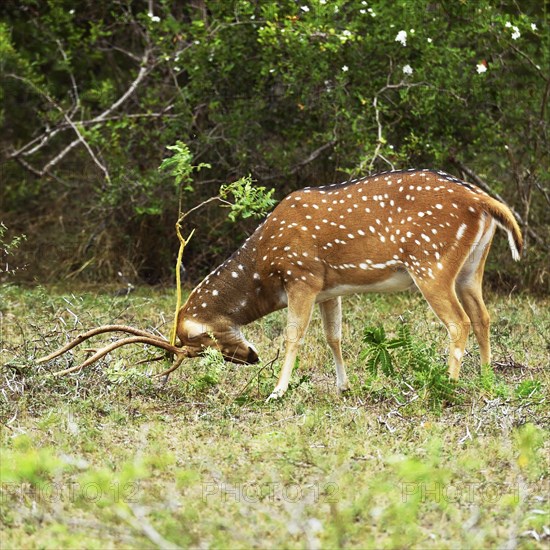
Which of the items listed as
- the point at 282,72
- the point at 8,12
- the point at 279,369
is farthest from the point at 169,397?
the point at 8,12

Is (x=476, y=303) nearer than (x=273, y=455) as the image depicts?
No

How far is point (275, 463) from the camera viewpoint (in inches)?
222

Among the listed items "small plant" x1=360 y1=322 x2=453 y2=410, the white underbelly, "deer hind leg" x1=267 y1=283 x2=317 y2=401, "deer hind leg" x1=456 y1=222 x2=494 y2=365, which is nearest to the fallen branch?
"deer hind leg" x1=267 y1=283 x2=317 y2=401

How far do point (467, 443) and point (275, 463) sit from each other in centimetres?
110

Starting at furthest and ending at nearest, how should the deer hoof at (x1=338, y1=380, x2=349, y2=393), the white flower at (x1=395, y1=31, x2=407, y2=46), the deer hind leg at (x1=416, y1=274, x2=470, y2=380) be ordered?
1. the white flower at (x1=395, y1=31, x2=407, y2=46)
2. the deer hoof at (x1=338, y1=380, x2=349, y2=393)
3. the deer hind leg at (x1=416, y1=274, x2=470, y2=380)

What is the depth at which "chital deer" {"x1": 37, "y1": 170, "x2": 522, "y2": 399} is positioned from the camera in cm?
702

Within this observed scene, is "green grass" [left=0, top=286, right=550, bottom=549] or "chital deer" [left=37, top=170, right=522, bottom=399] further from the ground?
"chital deer" [left=37, top=170, right=522, bottom=399]

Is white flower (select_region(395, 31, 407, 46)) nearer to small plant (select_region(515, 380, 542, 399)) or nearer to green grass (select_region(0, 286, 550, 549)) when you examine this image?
green grass (select_region(0, 286, 550, 549))

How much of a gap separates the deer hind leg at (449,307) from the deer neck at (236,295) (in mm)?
1023

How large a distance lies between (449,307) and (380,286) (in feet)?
1.61

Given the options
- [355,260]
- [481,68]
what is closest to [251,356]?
[355,260]

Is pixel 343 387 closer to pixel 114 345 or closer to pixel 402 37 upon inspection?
pixel 114 345

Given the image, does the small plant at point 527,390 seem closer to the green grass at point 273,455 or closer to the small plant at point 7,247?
the green grass at point 273,455

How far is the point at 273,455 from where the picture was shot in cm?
580
